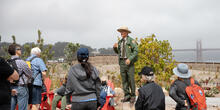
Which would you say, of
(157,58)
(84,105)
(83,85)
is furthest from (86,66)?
(157,58)

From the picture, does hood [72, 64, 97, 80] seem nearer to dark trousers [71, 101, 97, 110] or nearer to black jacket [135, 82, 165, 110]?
dark trousers [71, 101, 97, 110]

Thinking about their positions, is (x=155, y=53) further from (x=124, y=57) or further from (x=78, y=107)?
(x=78, y=107)

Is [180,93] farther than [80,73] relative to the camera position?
Yes

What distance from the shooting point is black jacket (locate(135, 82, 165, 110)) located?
2.98m

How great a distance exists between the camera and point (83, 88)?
117 inches

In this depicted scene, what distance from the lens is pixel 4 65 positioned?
2.39m

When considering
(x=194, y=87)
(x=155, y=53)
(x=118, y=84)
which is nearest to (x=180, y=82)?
(x=194, y=87)

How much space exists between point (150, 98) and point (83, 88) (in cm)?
97

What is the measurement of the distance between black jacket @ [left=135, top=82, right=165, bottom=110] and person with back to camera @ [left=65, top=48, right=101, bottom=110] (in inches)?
25.5

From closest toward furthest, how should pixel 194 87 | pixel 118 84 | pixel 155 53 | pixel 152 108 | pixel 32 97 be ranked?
pixel 152 108
pixel 194 87
pixel 32 97
pixel 155 53
pixel 118 84

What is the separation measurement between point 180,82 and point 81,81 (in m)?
1.76

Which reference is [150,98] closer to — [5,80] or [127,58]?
[5,80]

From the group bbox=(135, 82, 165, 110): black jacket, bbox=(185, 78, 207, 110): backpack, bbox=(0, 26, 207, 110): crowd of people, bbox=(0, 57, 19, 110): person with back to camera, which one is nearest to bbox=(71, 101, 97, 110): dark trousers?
bbox=(0, 26, 207, 110): crowd of people

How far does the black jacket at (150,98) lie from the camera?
298cm
